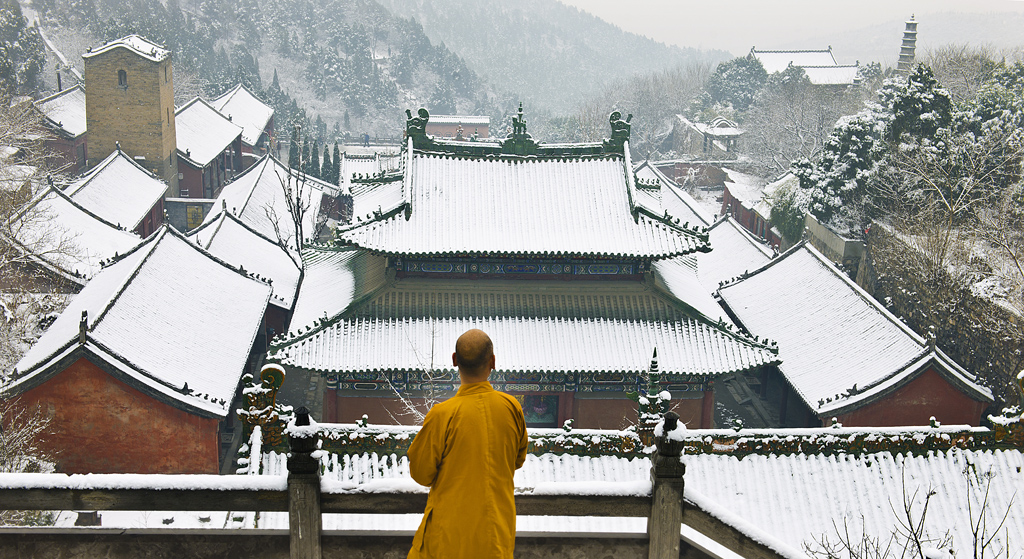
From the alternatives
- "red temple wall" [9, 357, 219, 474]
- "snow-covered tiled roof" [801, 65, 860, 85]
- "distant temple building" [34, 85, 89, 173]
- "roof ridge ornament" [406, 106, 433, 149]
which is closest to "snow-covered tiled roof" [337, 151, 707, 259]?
"roof ridge ornament" [406, 106, 433, 149]

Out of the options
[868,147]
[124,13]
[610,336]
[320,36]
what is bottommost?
[610,336]

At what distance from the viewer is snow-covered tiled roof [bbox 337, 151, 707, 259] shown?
18.7m

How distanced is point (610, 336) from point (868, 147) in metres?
23.2

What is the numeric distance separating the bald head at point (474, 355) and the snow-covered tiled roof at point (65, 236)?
80.6ft

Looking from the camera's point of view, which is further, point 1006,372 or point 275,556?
point 1006,372

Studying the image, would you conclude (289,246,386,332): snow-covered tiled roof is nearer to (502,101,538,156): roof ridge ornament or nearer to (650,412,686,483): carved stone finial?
(502,101,538,156): roof ridge ornament

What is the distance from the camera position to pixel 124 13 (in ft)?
307

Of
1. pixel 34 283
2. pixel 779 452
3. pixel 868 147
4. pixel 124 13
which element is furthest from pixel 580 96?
pixel 779 452

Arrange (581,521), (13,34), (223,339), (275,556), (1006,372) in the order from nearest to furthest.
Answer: (275,556) < (581,521) < (223,339) < (1006,372) < (13,34)

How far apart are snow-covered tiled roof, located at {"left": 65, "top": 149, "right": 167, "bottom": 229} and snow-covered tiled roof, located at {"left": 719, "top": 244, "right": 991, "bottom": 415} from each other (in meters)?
26.8

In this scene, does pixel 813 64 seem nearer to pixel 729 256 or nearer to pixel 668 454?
pixel 729 256

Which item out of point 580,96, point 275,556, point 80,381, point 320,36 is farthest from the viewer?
point 580,96

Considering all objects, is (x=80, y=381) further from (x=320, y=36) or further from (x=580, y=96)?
(x=580, y=96)

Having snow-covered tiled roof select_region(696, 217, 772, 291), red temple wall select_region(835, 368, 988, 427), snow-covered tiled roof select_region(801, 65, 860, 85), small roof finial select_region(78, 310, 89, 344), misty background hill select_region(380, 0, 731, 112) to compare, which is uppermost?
misty background hill select_region(380, 0, 731, 112)
